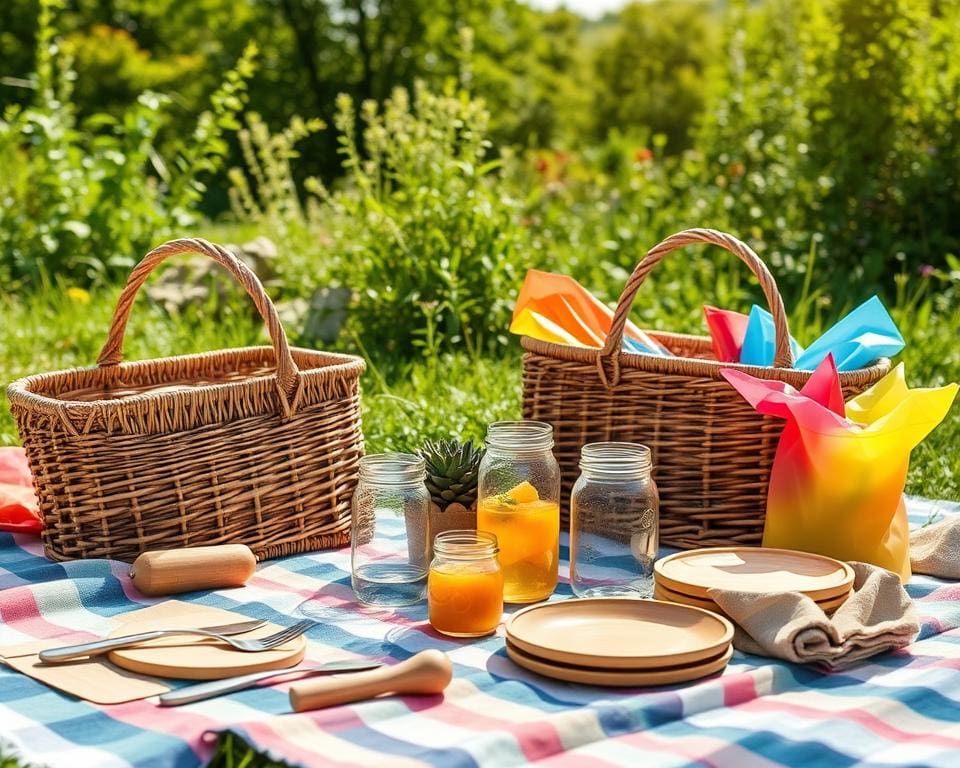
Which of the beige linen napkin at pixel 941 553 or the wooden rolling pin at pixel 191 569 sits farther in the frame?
the beige linen napkin at pixel 941 553

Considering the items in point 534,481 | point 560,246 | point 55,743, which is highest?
point 560,246

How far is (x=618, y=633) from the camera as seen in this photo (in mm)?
2072

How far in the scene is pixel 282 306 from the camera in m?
5.30

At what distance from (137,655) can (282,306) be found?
11.0 feet

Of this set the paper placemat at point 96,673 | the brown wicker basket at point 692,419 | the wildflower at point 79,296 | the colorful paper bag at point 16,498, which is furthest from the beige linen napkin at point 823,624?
the wildflower at point 79,296

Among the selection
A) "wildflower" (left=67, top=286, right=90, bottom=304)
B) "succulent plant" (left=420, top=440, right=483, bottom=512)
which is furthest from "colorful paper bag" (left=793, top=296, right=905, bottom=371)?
"wildflower" (left=67, top=286, right=90, bottom=304)

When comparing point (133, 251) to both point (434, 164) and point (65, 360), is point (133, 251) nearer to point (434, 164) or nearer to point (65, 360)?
point (65, 360)

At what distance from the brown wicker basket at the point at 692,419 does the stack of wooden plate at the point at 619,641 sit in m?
0.66

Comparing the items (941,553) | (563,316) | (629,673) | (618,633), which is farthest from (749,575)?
(563,316)

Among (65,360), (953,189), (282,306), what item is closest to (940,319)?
(953,189)

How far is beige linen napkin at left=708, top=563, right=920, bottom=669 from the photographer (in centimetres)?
206

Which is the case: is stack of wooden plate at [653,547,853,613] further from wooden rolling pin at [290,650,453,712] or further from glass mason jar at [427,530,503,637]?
wooden rolling pin at [290,650,453,712]

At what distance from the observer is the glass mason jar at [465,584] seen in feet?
7.01

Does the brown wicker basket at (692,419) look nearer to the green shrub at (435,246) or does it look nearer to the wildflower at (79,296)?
the green shrub at (435,246)
